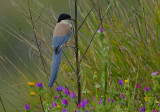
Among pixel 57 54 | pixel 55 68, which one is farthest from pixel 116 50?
pixel 55 68

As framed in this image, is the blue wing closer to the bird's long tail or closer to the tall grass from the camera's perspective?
the bird's long tail

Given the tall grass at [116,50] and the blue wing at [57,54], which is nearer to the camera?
the blue wing at [57,54]

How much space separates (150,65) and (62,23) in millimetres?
796

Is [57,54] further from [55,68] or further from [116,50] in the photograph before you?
[116,50]

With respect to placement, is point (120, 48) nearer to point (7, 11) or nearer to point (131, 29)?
point (131, 29)

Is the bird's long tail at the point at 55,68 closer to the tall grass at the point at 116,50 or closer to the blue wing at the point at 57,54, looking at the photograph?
the blue wing at the point at 57,54

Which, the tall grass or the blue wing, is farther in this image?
the tall grass

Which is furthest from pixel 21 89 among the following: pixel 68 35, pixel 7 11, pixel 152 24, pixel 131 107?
pixel 7 11

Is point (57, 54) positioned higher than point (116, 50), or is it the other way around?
point (57, 54)

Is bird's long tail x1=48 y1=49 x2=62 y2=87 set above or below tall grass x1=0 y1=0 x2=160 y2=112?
above

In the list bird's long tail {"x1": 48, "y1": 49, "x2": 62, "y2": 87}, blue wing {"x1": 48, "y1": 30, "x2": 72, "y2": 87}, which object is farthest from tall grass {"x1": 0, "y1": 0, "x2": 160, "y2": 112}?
bird's long tail {"x1": 48, "y1": 49, "x2": 62, "y2": 87}

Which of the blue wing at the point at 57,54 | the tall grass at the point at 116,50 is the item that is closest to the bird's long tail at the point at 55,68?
the blue wing at the point at 57,54

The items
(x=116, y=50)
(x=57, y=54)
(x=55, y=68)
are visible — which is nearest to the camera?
(x=55, y=68)

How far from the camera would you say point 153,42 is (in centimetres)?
303
